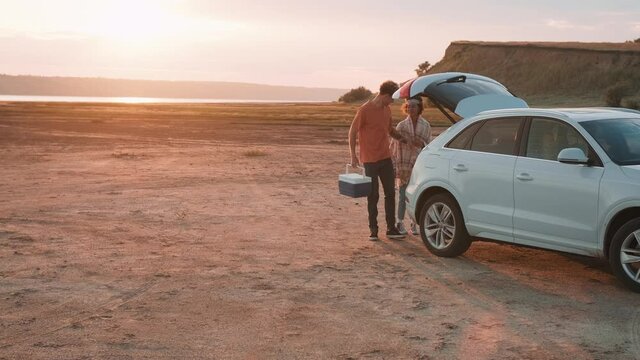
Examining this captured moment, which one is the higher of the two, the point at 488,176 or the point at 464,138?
the point at 464,138

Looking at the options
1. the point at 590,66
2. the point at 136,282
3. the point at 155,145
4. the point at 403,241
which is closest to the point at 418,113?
the point at 403,241

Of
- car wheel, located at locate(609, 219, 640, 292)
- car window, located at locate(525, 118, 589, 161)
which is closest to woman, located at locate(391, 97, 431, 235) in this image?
car window, located at locate(525, 118, 589, 161)

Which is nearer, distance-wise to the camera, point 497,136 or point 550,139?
point 550,139

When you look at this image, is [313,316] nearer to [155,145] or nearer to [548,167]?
[548,167]

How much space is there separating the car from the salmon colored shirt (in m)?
0.73

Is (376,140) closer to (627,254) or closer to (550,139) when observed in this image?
(550,139)

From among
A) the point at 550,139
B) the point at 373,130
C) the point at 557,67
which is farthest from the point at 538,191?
the point at 557,67

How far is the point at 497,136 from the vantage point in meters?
9.02

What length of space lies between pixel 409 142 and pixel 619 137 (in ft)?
10.6

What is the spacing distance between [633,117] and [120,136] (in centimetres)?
2850

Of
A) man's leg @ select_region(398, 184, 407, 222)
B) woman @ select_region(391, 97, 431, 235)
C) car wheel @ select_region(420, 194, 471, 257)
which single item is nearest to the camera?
car wheel @ select_region(420, 194, 471, 257)

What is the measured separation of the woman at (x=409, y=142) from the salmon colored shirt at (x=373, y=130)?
0.38m

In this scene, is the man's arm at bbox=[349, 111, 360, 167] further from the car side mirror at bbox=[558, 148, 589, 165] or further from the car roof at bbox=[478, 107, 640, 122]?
the car side mirror at bbox=[558, 148, 589, 165]

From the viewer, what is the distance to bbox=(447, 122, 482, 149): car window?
30.6ft
